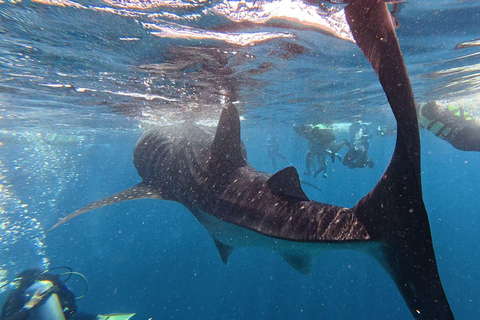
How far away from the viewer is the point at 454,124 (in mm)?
9977

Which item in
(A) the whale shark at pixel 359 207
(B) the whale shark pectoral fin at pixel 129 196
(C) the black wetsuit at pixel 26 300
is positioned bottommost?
(C) the black wetsuit at pixel 26 300

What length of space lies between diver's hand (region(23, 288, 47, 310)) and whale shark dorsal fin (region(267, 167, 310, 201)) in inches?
349

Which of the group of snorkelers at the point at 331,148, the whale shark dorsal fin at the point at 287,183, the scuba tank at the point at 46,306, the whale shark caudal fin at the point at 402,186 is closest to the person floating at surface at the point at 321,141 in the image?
the group of snorkelers at the point at 331,148

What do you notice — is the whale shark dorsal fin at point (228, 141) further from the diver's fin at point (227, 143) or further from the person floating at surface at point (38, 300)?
the person floating at surface at point (38, 300)

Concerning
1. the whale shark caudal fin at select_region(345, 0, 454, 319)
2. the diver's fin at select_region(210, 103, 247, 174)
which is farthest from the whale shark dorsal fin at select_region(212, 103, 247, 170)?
the whale shark caudal fin at select_region(345, 0, 454, 319)

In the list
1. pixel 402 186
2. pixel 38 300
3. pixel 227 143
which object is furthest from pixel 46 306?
pixel 402 186

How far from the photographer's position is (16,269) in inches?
1161

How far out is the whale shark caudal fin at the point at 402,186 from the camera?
186 cm

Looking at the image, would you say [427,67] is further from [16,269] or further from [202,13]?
[16,269]

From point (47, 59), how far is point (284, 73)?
863 centimetres

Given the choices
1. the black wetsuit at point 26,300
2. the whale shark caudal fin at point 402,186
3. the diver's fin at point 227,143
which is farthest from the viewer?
→ the black wetsuit at point 26,300

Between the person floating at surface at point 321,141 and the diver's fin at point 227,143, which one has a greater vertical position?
the diver's fin at point 227,143

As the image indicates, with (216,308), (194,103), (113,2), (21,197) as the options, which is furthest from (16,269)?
(113,2)

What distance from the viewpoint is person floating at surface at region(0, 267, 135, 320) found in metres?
7.38
